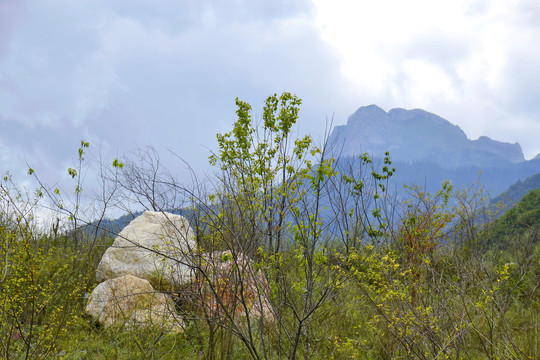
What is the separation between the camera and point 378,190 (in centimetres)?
860

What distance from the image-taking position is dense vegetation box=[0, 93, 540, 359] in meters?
3.86

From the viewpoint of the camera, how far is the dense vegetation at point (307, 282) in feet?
12.7

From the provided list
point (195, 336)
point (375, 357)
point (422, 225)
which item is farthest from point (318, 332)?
point (422, 225)

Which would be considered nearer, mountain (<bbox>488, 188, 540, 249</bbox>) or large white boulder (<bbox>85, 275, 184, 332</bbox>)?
large white boulder (<bbox>85, 275, 184, 332</bbox>)

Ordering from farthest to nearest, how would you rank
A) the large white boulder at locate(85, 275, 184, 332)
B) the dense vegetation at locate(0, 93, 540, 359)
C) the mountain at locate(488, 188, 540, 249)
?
1. the mountain at locate(488, 188, 540, 249)
2. the large white boulder at locate(85, 275, 184, 332)
3. the dense vegetation at locate(0, 93, 540, 359)

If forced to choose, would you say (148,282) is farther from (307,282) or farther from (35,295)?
(307,282)

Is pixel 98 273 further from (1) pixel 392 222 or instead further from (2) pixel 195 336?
(1) pixel 392 222

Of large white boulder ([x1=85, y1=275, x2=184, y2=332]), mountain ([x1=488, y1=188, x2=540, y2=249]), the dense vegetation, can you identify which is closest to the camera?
the dense vegetation

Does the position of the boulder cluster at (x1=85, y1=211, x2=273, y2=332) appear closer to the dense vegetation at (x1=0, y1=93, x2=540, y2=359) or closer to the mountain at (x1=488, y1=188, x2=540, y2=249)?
the dense vegetation at (x1=0, y1=93, x2=540, y2=359)

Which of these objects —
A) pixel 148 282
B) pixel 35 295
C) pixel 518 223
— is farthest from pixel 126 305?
pixel 518 223

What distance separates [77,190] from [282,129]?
17.4 ft

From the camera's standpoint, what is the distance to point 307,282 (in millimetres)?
3594

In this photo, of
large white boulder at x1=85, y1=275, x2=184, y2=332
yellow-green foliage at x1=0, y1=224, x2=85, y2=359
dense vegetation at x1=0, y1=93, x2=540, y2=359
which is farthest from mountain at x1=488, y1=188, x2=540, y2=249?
yellow-green foliage at x1=0, y1=224, x2=85, y2=359

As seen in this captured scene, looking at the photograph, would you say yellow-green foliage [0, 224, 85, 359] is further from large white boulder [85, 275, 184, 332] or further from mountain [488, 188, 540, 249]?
mountain [488, 188, 540, 249]
